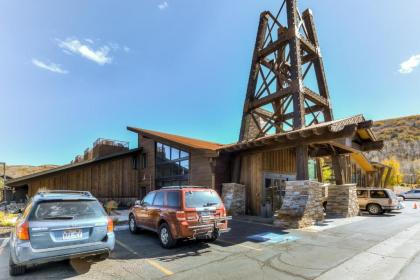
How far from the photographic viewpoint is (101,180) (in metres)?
19.6

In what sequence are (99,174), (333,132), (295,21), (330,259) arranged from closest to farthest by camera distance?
(330,259)
(333,132)
(295,21)
(99,174)

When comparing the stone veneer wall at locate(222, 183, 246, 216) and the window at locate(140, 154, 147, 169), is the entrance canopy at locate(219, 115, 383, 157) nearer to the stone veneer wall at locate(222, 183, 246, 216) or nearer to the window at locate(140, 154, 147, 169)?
the stone veneer wall at locate(222, 183, 246, 216)

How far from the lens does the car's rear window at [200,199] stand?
299 inches

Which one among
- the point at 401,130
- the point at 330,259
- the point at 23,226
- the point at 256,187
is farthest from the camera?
the point at 401,130

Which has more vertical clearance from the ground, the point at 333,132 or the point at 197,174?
the point at 333,132

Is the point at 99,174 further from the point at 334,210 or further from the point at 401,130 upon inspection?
the point at 401,130

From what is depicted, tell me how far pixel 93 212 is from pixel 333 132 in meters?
9.30

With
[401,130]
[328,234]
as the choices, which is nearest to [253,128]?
[328,234]

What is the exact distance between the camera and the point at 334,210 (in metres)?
15.3

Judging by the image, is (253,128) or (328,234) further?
(253,128)

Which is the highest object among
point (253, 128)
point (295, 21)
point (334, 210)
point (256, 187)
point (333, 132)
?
point (295, 21)

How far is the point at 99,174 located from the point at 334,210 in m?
16.2

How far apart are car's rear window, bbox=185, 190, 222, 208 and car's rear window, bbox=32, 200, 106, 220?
7.94ft

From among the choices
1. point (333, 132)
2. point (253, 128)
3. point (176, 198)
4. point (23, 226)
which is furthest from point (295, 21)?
point (23, 226)
